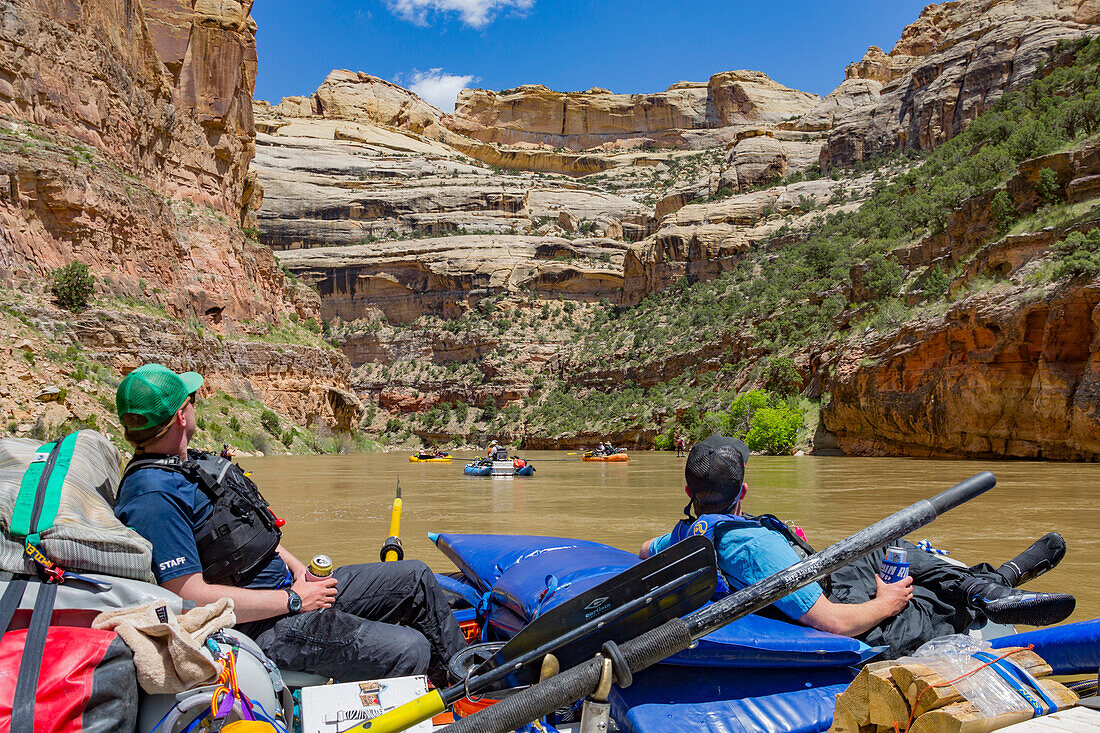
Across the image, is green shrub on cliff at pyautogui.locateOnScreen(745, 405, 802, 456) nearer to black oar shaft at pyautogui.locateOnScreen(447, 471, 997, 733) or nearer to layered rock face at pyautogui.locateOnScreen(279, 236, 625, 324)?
black oar shaft at pyautogui.locateOnScreen(447, 471, 997, 733)

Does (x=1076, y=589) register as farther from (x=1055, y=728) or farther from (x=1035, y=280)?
(x=1035, y=280)

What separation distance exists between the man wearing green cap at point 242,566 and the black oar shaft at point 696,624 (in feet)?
3.39

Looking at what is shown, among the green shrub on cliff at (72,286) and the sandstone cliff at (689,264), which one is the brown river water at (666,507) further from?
the green shrub on cliff at (72,286)

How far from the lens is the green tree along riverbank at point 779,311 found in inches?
1026

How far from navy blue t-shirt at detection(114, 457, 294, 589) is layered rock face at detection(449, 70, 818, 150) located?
106 m

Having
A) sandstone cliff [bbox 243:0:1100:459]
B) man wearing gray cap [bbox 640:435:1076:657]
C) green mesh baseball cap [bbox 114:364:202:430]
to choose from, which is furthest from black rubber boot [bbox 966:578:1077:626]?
sandstone cliff [bbox 243:0:1100:459]

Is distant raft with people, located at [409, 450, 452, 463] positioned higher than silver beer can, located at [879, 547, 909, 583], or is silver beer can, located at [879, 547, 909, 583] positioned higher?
silver beer can, located at [879, 547, 909, 583]

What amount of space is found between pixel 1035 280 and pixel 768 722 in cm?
2295

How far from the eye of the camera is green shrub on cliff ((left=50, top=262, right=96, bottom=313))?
67.5 ft

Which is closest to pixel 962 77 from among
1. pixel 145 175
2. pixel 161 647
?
pixel 145 175

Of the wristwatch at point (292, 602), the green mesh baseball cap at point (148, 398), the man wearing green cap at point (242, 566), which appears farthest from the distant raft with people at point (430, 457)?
the green mesh baseball cap at point (148, 398)

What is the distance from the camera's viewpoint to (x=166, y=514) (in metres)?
2.12

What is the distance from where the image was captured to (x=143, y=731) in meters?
1.57

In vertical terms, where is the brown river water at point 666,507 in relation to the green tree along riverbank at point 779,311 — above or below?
below
